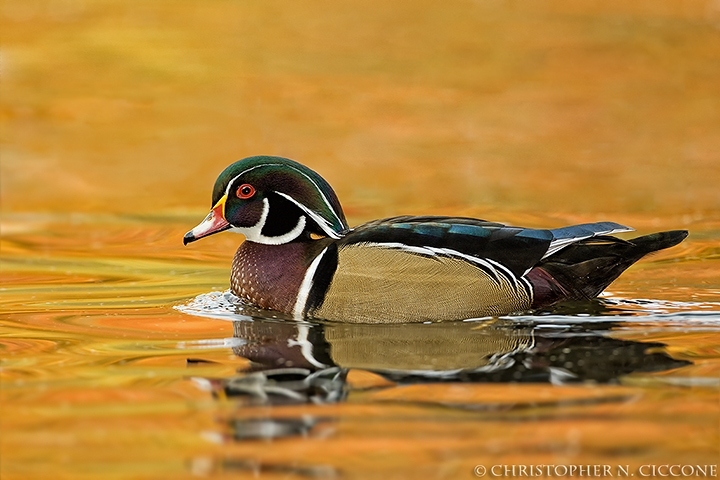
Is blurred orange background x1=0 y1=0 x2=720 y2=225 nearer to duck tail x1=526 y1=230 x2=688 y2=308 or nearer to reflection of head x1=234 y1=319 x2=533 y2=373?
duck tail x1=526 y1=230 x2=688 y2=308

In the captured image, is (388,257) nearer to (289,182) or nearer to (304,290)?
(304,290)

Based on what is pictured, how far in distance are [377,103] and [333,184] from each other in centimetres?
267

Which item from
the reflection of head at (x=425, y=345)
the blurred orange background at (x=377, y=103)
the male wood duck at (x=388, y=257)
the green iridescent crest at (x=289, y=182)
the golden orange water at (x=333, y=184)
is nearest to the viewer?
the golden orange water at (x=333, y=184)

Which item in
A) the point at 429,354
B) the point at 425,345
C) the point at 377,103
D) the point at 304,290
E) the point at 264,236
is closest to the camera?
the point at 429,354

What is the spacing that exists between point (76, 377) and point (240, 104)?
8436 mm

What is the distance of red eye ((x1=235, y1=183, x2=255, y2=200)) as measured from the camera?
6.96 meters

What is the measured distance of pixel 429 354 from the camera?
233 inches

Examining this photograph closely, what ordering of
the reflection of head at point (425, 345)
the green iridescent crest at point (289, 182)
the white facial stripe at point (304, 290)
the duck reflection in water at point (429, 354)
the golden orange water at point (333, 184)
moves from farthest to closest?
the green iridescent crest at point (289, 182), the white facial stripe at point (304, 290), the reflection of head at point (425, 345), the duck reflection in water at point (429, 354), the golden orange water at point (333, 184)

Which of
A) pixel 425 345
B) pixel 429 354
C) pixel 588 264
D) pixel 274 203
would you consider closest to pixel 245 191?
pixel 274 203

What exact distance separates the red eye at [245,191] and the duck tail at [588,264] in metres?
1.57

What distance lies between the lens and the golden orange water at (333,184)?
475 cm

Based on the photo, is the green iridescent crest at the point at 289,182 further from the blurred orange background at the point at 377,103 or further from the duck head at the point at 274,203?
the blurred orange background at the point at 377,103

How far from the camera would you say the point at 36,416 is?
5105 millimetres

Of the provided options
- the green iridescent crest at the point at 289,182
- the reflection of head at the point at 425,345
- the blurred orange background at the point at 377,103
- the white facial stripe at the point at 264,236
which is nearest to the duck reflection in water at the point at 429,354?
the reflection of head at the point at 425,345
